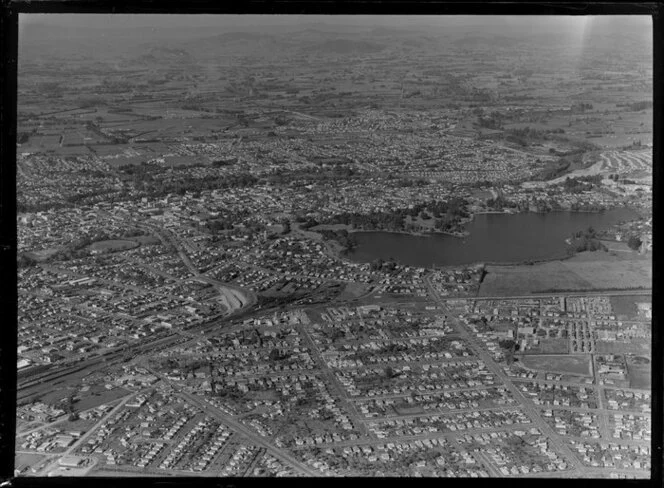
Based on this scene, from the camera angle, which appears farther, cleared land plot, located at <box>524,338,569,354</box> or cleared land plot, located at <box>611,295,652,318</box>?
cleared land plot, located at <box>524,338,569,354</box>

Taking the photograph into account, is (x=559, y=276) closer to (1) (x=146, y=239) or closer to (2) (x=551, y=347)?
(2) (x=551, y=347)

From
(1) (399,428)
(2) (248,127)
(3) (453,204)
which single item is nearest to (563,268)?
(3) (453,204)

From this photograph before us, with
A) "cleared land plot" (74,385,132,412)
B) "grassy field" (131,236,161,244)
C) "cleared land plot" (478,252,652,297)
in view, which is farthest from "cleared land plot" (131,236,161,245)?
"cleared land plot" (478,252,652,297)

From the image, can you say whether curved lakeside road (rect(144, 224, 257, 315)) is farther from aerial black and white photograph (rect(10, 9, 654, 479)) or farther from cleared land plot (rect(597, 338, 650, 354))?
cleared land plot (rect(597, 338, 650, 354))

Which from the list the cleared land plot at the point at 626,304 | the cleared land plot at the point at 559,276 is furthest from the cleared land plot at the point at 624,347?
the cleared land plot at the point at 559,276

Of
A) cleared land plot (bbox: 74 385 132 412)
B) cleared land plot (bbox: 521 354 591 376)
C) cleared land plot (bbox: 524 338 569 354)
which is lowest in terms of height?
cleared land plot (bbox: 74 385 132 412)
